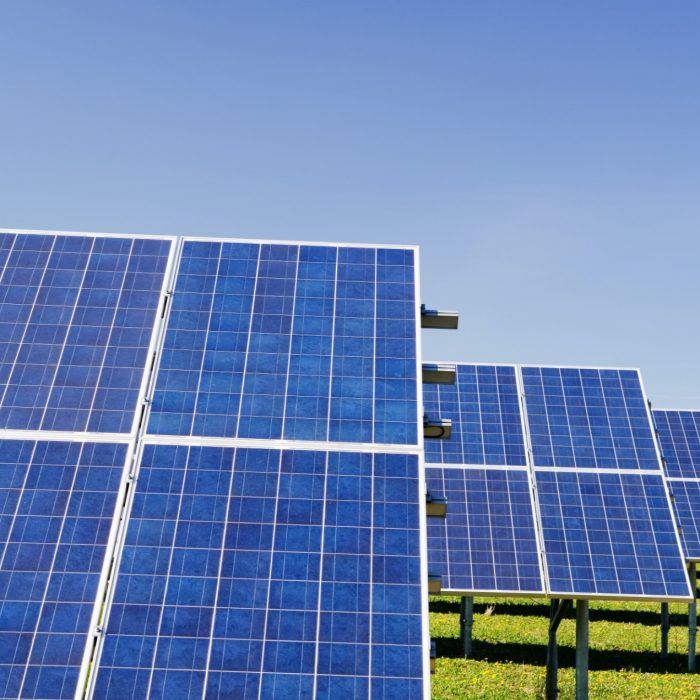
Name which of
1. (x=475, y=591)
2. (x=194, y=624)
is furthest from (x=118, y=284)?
(x=475, y=591)

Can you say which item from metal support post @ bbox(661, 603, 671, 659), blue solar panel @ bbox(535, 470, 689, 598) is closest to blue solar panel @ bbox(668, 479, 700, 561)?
metal support post @ bbox(661, 603, 671, 659)

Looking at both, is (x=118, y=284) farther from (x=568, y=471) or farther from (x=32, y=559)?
(x=568, y=471)

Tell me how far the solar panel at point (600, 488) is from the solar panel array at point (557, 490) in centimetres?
3

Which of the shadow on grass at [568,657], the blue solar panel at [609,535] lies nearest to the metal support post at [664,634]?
the shadow on grass at [568,657]

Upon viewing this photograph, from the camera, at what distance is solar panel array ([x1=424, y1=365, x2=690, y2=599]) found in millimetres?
16516

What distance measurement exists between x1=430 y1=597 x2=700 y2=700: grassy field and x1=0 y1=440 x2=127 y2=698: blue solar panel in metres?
12.9

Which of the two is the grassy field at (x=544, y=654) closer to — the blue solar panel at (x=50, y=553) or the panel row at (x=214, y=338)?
the panel row at (x=214, y=338)

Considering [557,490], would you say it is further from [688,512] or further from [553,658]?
[688,512]

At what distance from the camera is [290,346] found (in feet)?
35.3

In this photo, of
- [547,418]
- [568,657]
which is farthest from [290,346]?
[568,657]

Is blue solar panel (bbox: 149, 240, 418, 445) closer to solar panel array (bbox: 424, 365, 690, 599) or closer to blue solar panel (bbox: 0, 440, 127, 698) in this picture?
blue solar panel (bbox: 0, 440, 127, 698)

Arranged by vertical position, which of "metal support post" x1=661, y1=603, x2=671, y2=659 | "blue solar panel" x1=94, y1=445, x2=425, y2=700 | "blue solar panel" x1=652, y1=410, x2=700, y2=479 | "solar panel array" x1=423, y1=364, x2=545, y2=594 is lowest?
"blue solar panel" x1=94, y1=445, x2=425, y2=700

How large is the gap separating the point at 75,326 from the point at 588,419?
46.8 feet

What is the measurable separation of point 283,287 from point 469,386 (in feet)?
37.5
